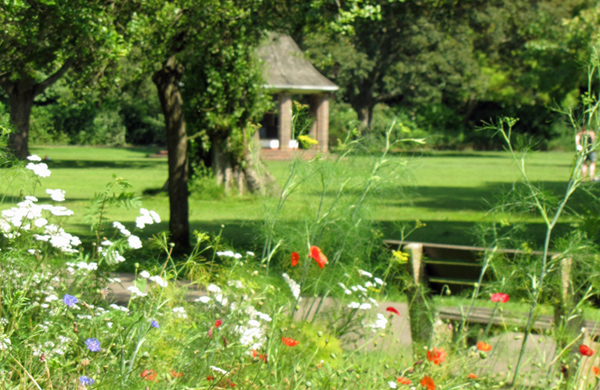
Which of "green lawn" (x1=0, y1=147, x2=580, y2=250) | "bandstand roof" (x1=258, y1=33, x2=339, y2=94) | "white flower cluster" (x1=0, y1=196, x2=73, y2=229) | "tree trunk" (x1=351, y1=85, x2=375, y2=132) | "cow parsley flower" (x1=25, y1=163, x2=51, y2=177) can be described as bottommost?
"green lawn" (x1=0, y1=147, x2=580, y2=250)

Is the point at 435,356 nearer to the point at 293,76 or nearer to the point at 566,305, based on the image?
the point at 566,305

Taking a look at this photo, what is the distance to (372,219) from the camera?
14.8 ft

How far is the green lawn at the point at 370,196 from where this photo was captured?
4.04m

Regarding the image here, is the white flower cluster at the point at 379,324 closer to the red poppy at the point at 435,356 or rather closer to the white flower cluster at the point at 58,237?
the red poppy at the point at 435,356

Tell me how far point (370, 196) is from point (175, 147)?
539 cm

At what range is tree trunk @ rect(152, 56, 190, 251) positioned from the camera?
8.99 metres

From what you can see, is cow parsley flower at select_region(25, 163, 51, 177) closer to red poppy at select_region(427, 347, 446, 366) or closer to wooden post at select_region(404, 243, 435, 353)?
red poppy at select_region(427, 347, 446, 366)

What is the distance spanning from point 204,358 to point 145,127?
46.4 meters

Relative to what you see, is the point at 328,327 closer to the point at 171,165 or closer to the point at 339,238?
the point at 339,238

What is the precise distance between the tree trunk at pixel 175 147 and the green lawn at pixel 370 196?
905mm

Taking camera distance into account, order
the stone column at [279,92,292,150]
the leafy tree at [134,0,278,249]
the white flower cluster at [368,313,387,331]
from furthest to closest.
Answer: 1. the stone column at [279,92,292,150]
2. the leafy tree at [134,0,278,249]
3. the white flower cluster at [368,313,387,331]

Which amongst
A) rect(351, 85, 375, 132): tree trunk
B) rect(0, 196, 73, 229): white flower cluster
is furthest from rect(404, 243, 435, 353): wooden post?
rect(351, 85, 375, 132): tree trunk

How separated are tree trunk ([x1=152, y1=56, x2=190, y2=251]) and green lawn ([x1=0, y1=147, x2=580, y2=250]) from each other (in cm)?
91

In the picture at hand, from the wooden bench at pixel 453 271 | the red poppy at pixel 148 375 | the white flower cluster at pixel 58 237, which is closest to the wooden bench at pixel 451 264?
the wooden bench at pixel 453 271
